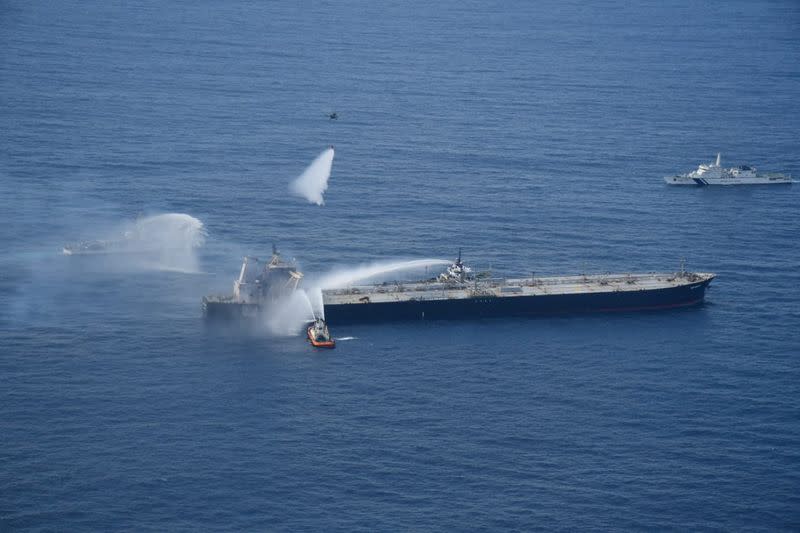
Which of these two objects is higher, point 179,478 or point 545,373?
point 545,373

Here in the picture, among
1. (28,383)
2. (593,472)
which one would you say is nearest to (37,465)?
(28,383)

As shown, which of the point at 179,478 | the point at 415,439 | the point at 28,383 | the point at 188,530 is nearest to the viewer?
the point at 188,530

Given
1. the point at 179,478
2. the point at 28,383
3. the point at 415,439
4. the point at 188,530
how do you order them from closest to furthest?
1. the point at 188,530
2. the point at 179,478
3. the point at 415,439
4. the point at 28,383

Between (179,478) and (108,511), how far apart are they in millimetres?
10448

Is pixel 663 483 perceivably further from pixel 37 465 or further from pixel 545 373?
pixel 37 465

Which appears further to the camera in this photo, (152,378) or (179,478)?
(152,378)

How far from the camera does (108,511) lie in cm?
15438

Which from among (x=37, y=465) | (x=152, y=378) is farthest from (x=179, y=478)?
(x=152, y=378)

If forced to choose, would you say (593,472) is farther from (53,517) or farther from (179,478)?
(53,517)

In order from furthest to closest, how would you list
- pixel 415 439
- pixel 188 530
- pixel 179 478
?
pixel 415 439 → pixel 179 478 → pixel 188 530

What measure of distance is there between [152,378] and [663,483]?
7324cm

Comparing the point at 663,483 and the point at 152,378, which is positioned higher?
the point at 152,378

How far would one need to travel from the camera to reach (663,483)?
164 meters

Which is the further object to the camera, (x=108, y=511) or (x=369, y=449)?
(x=369, y=449)
